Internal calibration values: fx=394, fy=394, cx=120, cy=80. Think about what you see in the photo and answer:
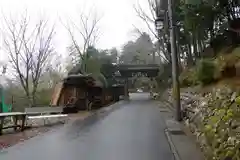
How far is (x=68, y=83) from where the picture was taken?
30.2 meters

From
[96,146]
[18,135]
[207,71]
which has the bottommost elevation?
[96,146]

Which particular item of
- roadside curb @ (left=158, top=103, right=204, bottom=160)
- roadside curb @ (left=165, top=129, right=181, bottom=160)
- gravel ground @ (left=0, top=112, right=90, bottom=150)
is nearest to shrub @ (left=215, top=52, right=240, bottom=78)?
roadside curb @ (left=158, top=103, right=204, bottom=160)

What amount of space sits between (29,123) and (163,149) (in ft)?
30.2

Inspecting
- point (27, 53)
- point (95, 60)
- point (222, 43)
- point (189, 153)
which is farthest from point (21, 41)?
point (189, 153)

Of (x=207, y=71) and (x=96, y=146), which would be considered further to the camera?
(x=207, y=71)

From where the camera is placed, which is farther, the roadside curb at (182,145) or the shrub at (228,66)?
the shrub at (228,66)

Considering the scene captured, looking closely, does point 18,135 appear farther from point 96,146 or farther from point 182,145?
point 182,145

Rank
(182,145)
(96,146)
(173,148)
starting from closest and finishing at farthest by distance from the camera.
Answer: (173,148), (182,145), (96,146)

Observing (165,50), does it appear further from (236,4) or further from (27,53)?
(236,4)

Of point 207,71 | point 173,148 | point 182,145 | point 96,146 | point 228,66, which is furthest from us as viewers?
point 207,71

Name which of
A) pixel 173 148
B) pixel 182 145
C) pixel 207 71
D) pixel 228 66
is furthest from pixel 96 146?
pixel 207 71

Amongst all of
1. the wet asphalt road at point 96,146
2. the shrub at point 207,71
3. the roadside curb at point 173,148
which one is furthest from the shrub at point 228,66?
the wet asphalt road at point 96,146

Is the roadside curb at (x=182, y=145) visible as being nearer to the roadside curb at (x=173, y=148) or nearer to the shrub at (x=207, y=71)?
the roadside curb at (x=173, y=148)

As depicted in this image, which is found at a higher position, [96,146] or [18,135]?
[18,135]
